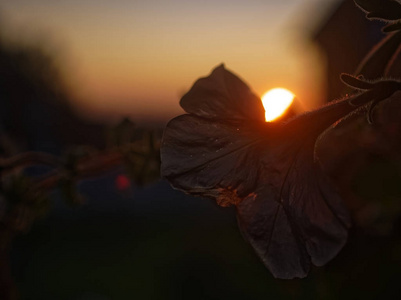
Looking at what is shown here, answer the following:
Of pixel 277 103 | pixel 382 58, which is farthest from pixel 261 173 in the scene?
pixel 277 103

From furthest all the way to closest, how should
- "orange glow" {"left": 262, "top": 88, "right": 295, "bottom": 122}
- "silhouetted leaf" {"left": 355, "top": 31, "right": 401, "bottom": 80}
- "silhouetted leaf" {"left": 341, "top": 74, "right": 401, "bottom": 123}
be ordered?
"orange glow" {"left": 262, "top": 88, "right": 295, "bottom": 122} < "silhouetted leaf" {"left": 355, "top": 31, "right": 401, "bottom": 80} < "silhouetted leaf" {"left": 341, "top": 74, "right": 401, "bottom": 123}

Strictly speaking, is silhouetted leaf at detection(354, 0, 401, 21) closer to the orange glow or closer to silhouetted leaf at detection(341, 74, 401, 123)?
silhouetted leaf at detection(341, 74, 401, 123)

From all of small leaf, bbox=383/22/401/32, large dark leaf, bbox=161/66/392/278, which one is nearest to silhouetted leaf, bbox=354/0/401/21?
small leaf, bbox=383/22/401/32

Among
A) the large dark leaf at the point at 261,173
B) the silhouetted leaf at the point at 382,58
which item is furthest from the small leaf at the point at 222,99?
the silhouetted leaf at the point at 382,58

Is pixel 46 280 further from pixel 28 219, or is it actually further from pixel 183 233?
pixel 28 219

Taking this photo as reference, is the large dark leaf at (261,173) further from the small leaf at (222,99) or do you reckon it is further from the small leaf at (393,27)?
the small leaf at (393,27)
